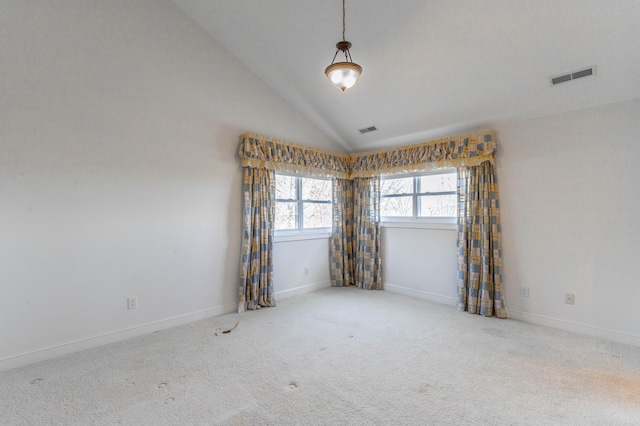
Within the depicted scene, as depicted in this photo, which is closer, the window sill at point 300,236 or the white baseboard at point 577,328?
the white baseboard at point 577,328

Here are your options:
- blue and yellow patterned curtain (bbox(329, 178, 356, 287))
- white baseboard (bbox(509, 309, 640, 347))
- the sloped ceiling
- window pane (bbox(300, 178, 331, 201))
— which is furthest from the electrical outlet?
window pane (bbox(300, 178, 331, 201))

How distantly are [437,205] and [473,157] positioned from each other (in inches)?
35.6

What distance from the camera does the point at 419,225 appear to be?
4.70m

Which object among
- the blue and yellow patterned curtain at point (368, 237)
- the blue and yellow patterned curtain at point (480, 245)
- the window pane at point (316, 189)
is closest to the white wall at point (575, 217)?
the blue and yellow patterned curtain at point (480, 245)

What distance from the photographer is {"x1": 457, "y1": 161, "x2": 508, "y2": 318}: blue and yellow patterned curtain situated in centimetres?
378

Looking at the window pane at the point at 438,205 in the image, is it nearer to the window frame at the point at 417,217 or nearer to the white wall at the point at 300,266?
the window frame at the point at 417,217

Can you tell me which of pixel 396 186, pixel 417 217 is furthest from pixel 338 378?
pixel 396 186

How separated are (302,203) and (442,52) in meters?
2.85

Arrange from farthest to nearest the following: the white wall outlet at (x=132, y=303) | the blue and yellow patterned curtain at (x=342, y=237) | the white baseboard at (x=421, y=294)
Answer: the blue and yellow patterned curtain at (x=342, y=237), the white baseboard at (x=421, y=294), the white wall outlet at (x=132, y=303)

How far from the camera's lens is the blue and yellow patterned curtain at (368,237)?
5.11m

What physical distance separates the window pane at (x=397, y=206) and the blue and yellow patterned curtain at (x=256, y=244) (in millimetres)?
2013

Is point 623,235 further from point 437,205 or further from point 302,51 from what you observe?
point 302,51

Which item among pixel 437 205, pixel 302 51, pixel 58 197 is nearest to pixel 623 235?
pixel 437 205

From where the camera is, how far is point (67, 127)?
2857 mm
